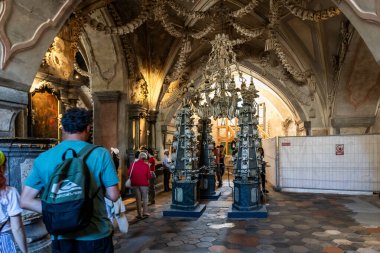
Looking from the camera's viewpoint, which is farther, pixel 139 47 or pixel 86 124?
pixel 139 47

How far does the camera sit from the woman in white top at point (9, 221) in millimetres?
1920

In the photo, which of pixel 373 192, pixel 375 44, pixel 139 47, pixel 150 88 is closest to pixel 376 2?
pixel 375 44

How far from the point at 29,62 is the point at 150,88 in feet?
18.8

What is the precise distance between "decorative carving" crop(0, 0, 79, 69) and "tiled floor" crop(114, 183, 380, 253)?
276cm

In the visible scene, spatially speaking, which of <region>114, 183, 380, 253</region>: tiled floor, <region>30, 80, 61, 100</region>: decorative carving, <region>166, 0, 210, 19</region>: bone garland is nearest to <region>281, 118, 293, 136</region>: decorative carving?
<region>114, 183, 380, 253</region>: tiled floor

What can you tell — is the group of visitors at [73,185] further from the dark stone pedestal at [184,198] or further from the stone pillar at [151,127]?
the stone pillar at [151,127]

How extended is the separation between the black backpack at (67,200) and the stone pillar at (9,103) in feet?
10.5

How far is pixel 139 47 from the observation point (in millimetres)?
9156

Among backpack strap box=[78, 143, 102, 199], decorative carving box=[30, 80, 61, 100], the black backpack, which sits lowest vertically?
the black backpack

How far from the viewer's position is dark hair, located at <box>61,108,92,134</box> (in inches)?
66.4

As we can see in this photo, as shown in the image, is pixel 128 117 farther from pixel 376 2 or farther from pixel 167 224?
pixel 376 2

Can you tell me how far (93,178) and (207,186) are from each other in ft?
22.0

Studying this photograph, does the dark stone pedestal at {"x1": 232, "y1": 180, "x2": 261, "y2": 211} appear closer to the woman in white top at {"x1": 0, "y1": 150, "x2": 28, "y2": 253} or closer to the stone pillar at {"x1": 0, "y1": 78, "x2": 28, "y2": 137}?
the stone pillar at {"x1": 0, "y1": 78, "x2": 28, "y2": 137}

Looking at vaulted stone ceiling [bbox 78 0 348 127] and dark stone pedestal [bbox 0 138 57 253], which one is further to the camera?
vaulted stone ceiling [bbox 78 0 348 127]
